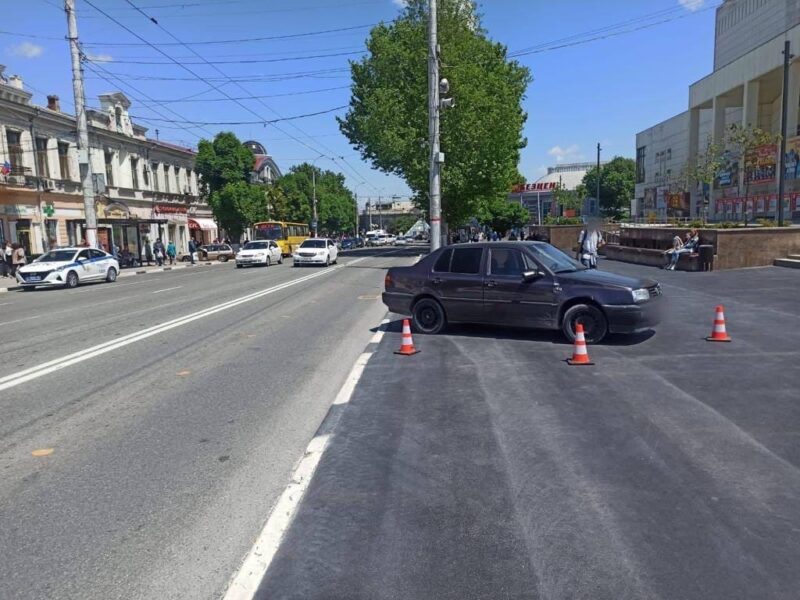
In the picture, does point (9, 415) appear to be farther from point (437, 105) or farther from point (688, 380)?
point (437, 105)

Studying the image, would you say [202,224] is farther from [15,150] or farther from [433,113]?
[433,113]

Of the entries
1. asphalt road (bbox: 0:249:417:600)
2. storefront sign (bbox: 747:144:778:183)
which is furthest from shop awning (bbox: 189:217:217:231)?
asphalt road (bbox: 0:249:417:600)

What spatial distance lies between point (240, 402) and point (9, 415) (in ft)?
7.20

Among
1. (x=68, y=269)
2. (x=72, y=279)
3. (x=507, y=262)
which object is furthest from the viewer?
(x=72, y=279)

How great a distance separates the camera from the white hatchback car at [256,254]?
34156 mm

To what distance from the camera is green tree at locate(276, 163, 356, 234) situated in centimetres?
7294

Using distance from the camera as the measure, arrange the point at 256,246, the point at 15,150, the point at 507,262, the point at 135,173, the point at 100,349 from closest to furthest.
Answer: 1. the point at 100,349
2. the point at 507,262
3. the point at 15,150
4. the point at 256,246
5. the point at 135,173

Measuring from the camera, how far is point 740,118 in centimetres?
5431

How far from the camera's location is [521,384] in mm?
6562

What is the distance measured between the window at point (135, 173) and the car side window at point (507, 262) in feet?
142

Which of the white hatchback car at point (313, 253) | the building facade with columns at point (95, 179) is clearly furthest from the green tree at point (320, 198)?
the white hatchback car at point (313, 253)

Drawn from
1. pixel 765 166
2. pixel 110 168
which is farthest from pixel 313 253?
pixel 765 166

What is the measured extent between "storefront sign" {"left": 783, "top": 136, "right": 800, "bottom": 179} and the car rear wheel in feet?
136

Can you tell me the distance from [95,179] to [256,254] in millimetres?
9001
